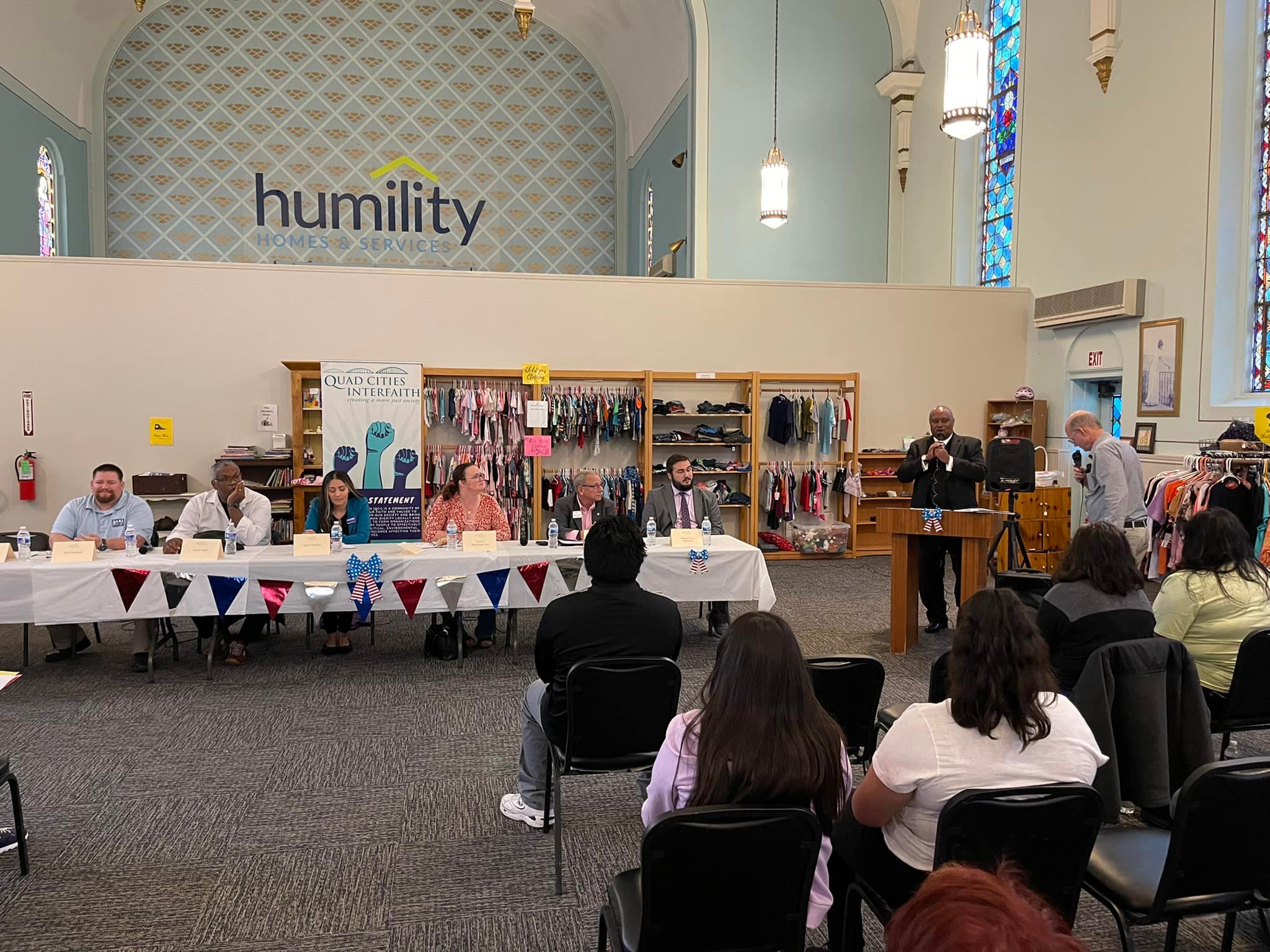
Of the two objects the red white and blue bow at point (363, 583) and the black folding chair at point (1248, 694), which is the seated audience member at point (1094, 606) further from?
the red white and blue bow at point (363, 583)

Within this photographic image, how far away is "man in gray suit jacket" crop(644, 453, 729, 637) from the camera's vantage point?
6309 millimetres

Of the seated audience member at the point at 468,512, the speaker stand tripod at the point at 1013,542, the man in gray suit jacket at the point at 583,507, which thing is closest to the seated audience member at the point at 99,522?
the seated audience member at the point at 468,512

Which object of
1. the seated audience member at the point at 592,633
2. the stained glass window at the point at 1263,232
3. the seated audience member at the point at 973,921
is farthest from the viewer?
the stained glass window at the point at 1263,232

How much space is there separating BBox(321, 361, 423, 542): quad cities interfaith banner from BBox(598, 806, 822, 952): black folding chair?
21.3ft

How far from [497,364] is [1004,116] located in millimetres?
6449

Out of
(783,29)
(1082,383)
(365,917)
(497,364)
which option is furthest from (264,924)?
(783,29)

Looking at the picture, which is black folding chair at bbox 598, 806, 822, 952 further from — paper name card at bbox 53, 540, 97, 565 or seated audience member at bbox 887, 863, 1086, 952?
paper name card at bbox 53, 540, 97, 565

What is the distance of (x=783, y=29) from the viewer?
11.3 m

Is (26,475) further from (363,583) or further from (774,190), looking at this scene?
(774,190)

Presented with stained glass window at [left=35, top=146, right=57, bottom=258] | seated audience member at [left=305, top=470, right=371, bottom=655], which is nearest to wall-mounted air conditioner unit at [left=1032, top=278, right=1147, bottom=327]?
seated audience member at [left=305, top=470, right=371, bottom=655]

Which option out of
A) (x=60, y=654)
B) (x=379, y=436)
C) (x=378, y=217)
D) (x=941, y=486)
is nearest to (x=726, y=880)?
(x=941, y=486)

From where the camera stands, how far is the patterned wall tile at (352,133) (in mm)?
13000

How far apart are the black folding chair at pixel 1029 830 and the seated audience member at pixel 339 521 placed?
174 inches

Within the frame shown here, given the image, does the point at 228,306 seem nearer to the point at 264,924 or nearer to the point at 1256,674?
the point at 264,924
